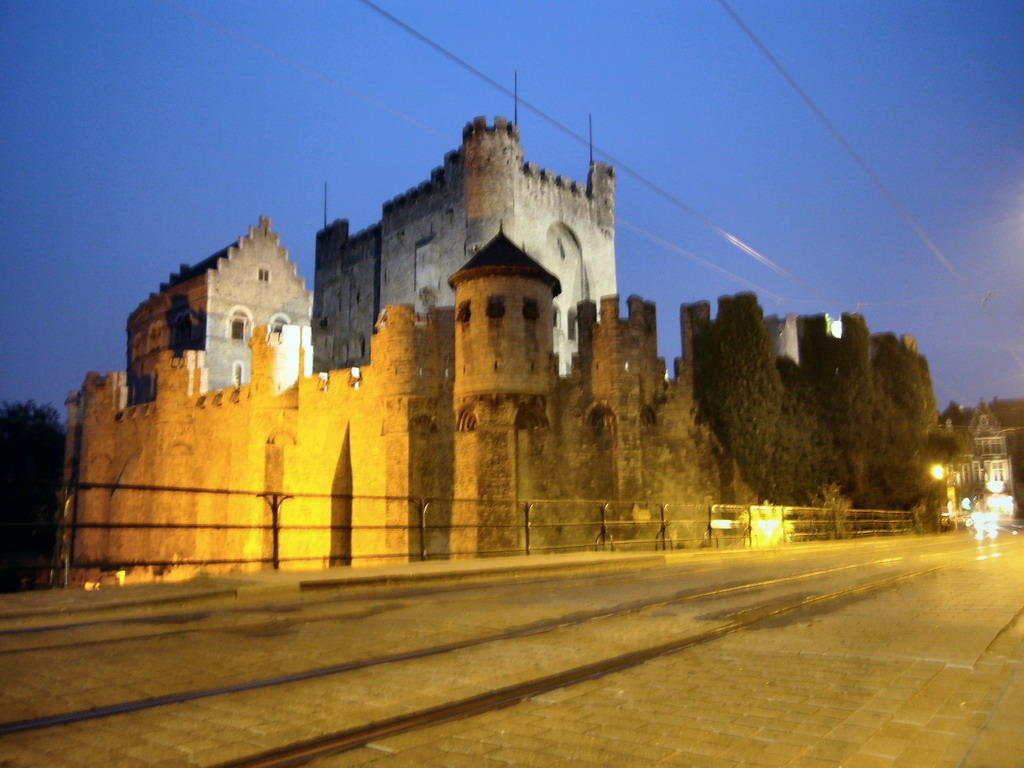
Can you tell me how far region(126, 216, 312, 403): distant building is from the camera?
41.9 metres

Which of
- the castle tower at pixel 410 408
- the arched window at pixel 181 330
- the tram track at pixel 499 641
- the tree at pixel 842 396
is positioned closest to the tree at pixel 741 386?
the tree at pixel 842 396

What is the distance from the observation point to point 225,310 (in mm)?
42344

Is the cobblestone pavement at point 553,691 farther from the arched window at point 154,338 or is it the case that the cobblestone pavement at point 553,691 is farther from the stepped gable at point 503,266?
the arched window at point 154,338

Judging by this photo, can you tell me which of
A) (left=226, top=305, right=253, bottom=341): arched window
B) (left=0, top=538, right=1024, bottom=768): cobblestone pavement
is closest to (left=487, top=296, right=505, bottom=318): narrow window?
(left=0, top=538, right=1024, bottom=768): cobblestone pavement

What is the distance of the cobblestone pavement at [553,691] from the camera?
10.9 feet

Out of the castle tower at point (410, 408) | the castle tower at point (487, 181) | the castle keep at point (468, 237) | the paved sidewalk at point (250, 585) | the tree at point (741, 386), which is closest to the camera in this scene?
the paved sidewalk at point (250, 585)

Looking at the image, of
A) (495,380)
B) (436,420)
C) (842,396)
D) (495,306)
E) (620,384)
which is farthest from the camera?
(842,396)

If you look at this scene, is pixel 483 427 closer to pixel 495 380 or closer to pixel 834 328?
pixel 495 380

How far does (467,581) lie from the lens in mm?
10789

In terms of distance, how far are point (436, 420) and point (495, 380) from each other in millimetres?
2182

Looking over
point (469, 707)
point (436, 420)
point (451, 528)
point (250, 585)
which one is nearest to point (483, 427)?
point (436, 420)

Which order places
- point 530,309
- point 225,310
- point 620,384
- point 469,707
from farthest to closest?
point 225,310 < point 620,384 < point 530,309 < point 469,707

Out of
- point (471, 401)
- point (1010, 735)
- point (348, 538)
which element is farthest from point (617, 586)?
point (348, 538)

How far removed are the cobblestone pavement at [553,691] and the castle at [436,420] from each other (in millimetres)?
3462
